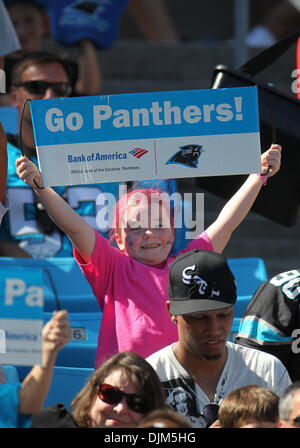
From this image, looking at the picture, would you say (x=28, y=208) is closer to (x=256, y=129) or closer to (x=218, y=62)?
(x=256, y=129)

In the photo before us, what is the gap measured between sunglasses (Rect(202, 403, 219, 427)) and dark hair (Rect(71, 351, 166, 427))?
9.1 inches

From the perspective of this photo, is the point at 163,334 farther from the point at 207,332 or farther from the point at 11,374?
the point at 11,374

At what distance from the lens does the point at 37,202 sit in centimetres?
466

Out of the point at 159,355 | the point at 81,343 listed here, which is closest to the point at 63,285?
the point at 81,343

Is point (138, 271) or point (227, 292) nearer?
point (227, 292)

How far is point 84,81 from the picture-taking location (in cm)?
576

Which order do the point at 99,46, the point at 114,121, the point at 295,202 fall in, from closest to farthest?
1. the point at 114,121
2. the point at 295,202
3. the point at 99,46

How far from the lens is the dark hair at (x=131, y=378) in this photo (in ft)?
8.89

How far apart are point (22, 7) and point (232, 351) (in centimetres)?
346

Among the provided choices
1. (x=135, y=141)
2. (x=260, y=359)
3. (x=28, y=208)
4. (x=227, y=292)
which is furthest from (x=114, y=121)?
(x=28, y=208)

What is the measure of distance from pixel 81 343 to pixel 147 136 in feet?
3.36

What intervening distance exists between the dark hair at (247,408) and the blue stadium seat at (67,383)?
2.89 ft

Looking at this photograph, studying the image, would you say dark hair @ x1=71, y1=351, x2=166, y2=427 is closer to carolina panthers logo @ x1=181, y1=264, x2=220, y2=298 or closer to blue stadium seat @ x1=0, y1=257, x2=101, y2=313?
carolina panthers logo @ x1=181, y1=264, x2=220, y2=298

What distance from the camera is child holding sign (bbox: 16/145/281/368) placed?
328 cm
